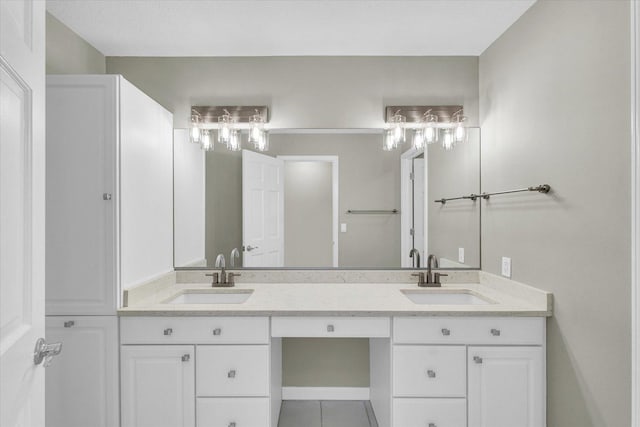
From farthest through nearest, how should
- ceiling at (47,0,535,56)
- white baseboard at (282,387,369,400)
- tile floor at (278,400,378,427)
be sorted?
white baseboard at (282,387,369,400), tile floor at (278,400,378,427), ceiling at (47,0,535,56)

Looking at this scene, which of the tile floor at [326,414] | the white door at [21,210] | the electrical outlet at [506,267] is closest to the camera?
the white door at [21,210]

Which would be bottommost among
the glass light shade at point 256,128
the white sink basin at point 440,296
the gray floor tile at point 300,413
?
the gray floor tile at point 300,413

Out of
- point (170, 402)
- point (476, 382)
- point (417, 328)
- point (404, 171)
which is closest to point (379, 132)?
point (404, 171)

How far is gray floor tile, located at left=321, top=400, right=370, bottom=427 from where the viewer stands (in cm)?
219

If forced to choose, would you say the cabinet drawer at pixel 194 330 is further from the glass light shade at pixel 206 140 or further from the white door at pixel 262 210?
the glass light shade at pixel 206 140

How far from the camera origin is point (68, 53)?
78.7 inches

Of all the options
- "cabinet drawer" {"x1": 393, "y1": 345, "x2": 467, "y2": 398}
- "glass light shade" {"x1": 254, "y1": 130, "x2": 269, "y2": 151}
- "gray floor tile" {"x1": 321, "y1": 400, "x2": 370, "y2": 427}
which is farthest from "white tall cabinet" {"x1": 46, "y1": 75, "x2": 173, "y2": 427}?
"cabinet drawer" {"x1": 393, "y1": 345, "x2": 467, "y2": 398}

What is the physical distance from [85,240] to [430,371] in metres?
1.74

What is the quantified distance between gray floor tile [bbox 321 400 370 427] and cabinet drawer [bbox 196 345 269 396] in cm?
70

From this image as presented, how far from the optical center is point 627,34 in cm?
126

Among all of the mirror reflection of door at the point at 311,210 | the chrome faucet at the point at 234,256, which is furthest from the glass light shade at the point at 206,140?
the chrome faucet at the point at 234,256

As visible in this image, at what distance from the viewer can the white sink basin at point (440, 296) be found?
7.20 ft

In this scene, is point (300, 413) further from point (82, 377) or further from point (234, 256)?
point (82, 377)

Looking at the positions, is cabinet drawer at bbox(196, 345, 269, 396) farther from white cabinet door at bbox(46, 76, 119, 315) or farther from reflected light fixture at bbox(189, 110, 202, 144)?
reflected light fixture at bbox(189, 110, 202, 144)
